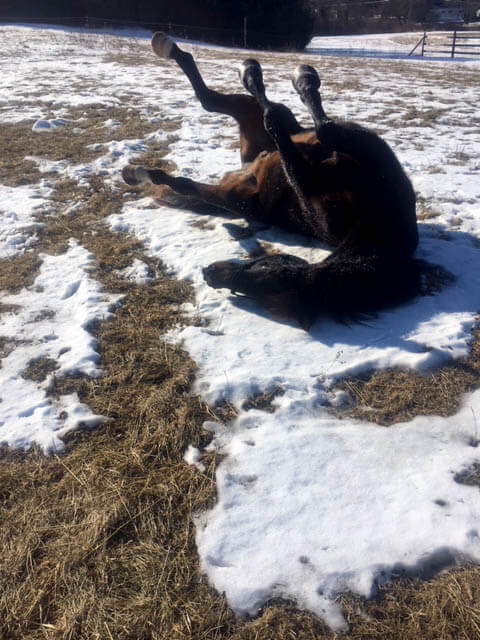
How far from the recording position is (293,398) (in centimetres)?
242

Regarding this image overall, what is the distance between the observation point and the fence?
2083 cm

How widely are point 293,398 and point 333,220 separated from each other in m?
1.50

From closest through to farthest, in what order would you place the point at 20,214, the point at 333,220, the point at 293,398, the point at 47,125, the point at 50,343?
the point at 293,398 < the point at 50,343 < the point at 333,220 < the point at 20,214 < the point at 47,125

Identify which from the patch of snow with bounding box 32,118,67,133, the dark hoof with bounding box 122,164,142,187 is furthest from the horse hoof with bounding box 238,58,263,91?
the patch of snow with bounding box 32,118,67,133

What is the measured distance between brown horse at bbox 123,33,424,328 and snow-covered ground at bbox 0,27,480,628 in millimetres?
158

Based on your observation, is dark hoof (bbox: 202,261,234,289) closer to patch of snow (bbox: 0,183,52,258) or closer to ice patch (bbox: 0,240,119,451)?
ice patch (bbox: 0,240,119,451)

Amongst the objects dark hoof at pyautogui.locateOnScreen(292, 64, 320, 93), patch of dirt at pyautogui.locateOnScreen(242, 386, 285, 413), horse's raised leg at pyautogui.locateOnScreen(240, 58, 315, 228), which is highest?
dark hoof at pyautogui.locateOnScreen(292, 64, 320, 93)

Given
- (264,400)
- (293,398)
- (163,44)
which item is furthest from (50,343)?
(163,44)

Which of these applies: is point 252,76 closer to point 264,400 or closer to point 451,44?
point 264,400

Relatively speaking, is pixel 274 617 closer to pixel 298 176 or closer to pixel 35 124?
pixel 298 176

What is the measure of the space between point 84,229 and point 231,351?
2.20 metres

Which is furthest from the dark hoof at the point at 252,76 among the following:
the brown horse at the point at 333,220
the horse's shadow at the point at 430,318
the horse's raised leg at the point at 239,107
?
the horse's shadow at the point at 430,318

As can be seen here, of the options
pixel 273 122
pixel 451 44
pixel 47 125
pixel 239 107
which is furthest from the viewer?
pixel 451 44

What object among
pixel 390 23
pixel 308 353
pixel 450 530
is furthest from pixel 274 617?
pixel 390 23
